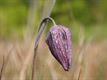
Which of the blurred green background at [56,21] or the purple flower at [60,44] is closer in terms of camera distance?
the purple flower at [60,44]

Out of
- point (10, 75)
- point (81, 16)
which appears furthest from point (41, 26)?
point (81, 16)

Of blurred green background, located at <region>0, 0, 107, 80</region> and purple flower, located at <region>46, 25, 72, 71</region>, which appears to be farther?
blurred green background, located at <region>0, 0, 107, 80</region>

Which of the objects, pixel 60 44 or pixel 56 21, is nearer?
pixel 60 44

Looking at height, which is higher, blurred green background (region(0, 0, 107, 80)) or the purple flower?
the purple flower

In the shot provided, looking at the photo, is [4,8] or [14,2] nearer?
[4,8]

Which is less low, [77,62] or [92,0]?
[77,62]

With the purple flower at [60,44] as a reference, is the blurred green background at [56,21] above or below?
below

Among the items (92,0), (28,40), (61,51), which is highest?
(61,51)

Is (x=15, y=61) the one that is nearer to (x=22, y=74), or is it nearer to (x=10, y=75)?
(x=10, y=75)
